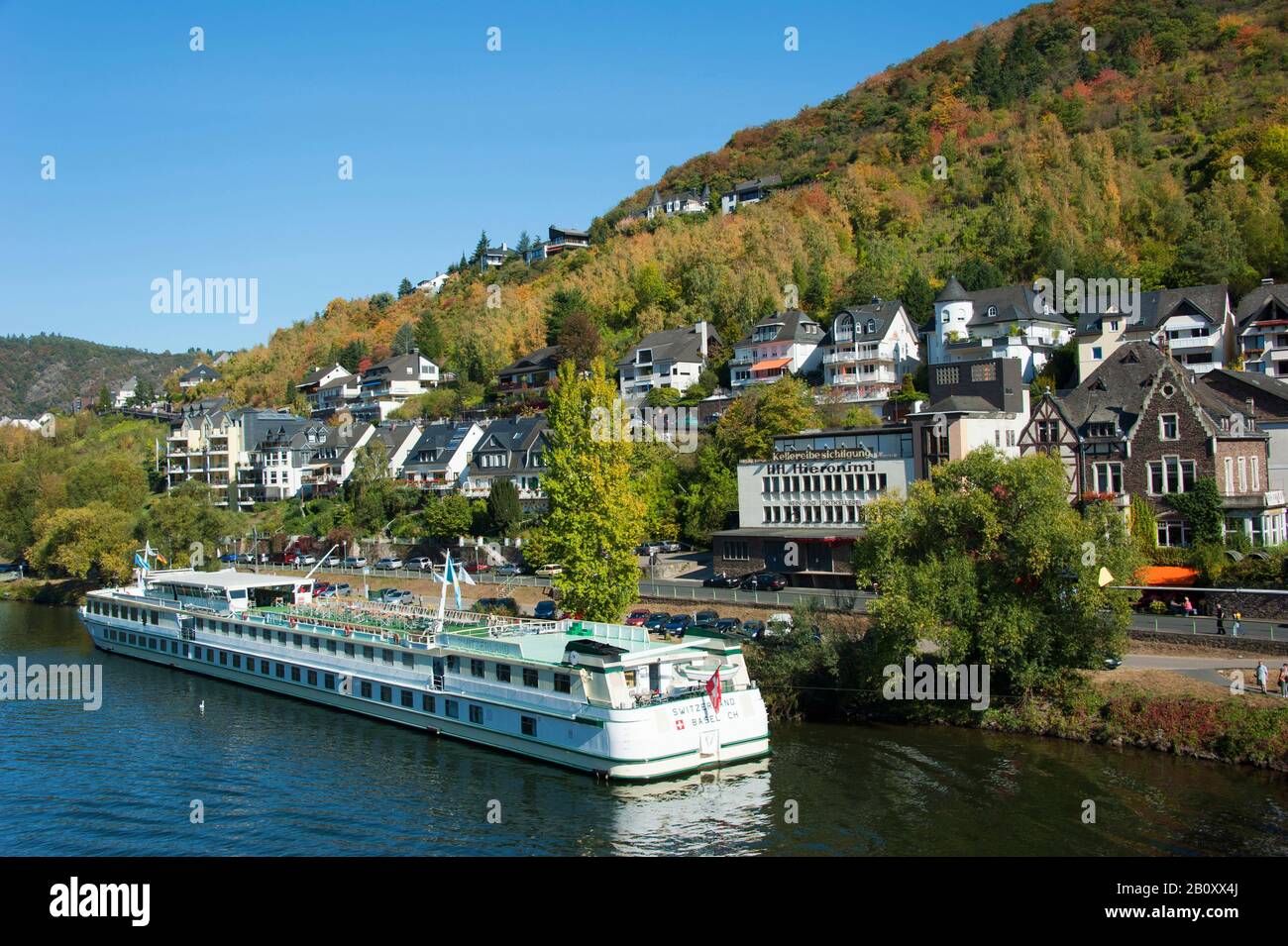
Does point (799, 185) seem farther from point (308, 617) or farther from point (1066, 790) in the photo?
point (1066, 790)

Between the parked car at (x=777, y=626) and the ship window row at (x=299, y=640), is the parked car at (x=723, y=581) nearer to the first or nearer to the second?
the parked car at (x=777, y=626)

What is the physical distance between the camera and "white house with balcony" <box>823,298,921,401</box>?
284 ft

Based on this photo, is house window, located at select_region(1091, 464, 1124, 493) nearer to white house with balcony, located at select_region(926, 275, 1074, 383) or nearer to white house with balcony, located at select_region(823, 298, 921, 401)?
white house with balcony, located at select_region(926, 275, 1074, 383)

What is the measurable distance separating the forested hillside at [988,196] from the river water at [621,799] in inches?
2656

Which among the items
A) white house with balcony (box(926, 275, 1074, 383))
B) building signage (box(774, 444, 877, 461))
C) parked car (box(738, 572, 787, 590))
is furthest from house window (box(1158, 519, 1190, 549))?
white house with balcony (box(926, 275, 1074, 383))

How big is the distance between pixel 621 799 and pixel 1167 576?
1167 inches

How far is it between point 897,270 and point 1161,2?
7258cm

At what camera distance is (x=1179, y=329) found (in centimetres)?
Answer: 7694

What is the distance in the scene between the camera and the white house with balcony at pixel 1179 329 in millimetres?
75688

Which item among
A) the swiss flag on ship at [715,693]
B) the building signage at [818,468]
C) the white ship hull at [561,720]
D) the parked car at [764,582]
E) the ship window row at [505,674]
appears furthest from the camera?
the building signage at [818,468]

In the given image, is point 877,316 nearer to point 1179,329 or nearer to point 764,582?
point 1179,329

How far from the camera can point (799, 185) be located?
5640 inches

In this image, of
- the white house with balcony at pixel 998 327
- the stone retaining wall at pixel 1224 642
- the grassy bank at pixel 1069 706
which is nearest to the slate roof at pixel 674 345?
the white house with balcony at pixel 998 327
